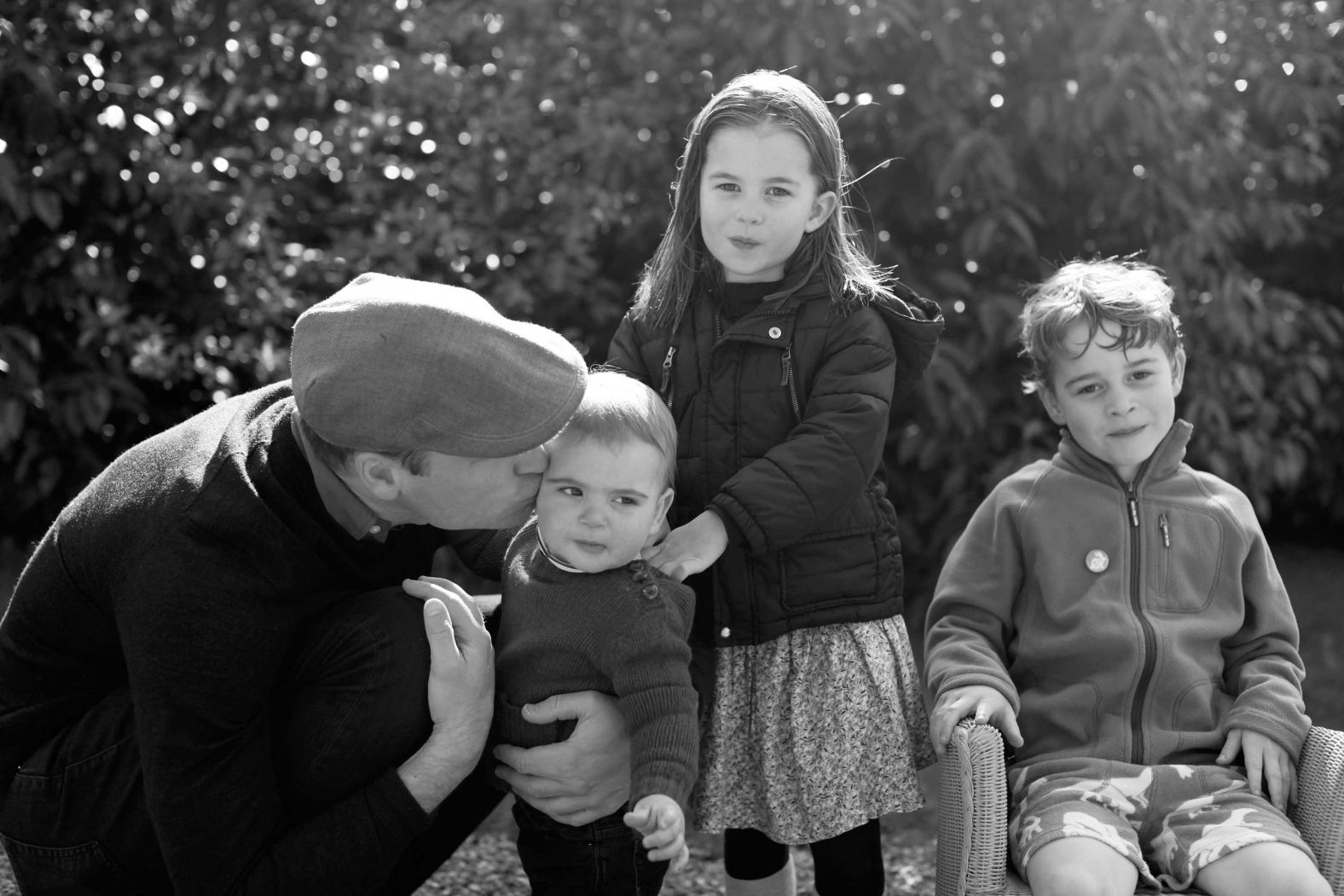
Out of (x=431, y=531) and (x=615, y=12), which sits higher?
(x=615, y=12)

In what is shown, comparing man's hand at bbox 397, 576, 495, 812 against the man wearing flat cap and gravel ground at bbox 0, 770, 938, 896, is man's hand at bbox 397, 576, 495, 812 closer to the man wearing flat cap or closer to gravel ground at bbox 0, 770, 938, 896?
the man wearing flat cap

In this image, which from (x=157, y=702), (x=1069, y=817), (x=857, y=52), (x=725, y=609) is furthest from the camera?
(x=857, y=52)

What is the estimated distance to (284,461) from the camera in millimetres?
2225

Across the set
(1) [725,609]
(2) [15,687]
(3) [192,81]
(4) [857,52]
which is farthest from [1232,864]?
(3) [192,81]

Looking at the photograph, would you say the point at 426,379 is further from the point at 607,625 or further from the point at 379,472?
the point at 607,625

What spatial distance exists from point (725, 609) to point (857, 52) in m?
2.45

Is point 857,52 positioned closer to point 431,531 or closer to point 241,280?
point 241,280

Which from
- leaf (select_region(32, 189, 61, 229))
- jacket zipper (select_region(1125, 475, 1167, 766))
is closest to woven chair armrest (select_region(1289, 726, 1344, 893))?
jacket zipper (select_region(1125, 475, 1167, 766))

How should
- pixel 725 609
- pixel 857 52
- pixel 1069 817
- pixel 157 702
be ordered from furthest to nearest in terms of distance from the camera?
1. pixel 857 52
2. pixel 725 609
3. pixel 1069 817
4. pixel 157 702

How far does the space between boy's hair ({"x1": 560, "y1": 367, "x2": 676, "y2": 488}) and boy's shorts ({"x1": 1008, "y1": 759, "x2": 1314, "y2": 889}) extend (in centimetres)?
83

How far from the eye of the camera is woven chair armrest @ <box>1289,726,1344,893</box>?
7.41 ft

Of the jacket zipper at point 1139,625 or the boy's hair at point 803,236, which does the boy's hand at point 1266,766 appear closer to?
the jacket zipper at point 1139,625

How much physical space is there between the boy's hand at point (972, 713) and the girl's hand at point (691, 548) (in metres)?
0.46

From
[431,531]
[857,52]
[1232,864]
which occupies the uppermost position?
[857,52]
